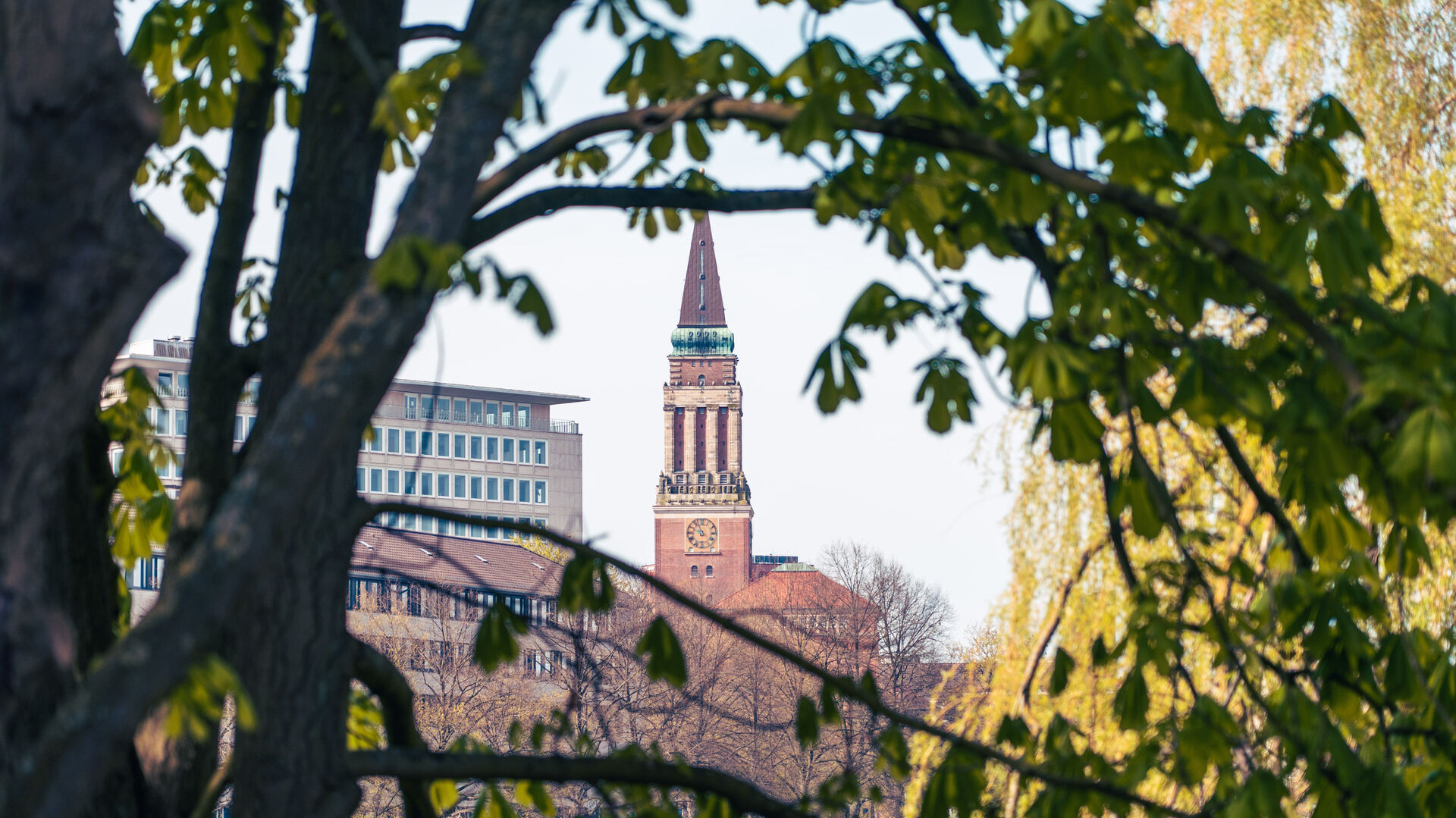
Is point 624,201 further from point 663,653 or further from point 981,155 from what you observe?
point 663,653

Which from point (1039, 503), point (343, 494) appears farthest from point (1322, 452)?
point (1039, 503)

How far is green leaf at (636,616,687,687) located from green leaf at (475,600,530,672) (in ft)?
1.29

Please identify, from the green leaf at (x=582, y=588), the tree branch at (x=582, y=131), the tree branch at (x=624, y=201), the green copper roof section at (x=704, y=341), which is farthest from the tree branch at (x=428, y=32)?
the green copper roof section at (x=704, y=341)

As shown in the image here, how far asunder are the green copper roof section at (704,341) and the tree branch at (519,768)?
409 ft

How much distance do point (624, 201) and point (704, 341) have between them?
12572cm

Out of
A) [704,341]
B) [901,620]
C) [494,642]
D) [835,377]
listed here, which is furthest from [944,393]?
[704,341]

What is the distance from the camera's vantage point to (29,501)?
259 cm

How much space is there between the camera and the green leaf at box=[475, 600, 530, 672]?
3.81 metres

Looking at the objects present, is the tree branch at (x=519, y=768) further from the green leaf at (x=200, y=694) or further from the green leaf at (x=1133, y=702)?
the green leaf at (x=200, y=694)

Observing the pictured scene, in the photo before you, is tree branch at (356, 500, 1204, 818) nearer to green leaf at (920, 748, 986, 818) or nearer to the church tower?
green leaf at (920, 748, 986, 818)

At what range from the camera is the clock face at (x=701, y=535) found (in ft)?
406

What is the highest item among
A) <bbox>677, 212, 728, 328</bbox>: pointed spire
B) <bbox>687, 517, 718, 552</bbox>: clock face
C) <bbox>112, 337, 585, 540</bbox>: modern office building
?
<bbox>677, 212, 728, 328</bbox>: pointed spire

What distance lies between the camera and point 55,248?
254 cm


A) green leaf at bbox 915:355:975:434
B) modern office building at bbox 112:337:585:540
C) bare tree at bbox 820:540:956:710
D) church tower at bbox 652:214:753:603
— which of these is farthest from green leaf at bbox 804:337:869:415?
church tower at bbox 652:214:753:603
